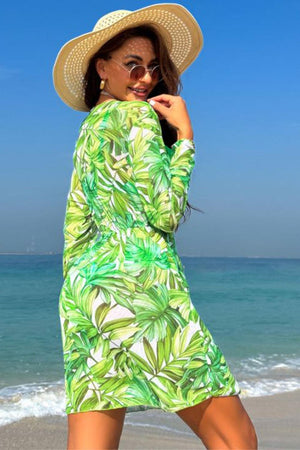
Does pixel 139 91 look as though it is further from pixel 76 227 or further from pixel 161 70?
pixel 76 227

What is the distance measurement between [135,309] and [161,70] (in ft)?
2.70

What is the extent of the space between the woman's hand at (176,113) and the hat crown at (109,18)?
0.29m

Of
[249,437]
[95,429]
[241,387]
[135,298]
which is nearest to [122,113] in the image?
[135,298]

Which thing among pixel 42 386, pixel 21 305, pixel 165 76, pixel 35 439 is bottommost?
pixel 21 305

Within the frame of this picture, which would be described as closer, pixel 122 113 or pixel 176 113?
pixel 122 113

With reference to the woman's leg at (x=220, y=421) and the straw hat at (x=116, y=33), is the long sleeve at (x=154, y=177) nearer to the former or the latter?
the straw hat at (x=116, y=33)

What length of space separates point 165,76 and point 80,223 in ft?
1.82

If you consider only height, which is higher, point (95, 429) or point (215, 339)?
point (95, 429)

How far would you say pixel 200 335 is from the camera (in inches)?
82.0

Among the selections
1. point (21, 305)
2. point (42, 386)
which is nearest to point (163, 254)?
point (42, 386)

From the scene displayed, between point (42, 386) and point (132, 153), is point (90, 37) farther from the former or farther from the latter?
point (42, 386)

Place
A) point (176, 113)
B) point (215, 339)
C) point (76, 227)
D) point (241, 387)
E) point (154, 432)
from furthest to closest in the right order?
point (215, 339) → point (241, 387) → point (154, 432) → point (76, 227) → point (176, 113)

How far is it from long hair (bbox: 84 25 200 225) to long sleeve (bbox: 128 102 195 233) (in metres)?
0.31

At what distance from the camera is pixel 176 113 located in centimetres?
229
